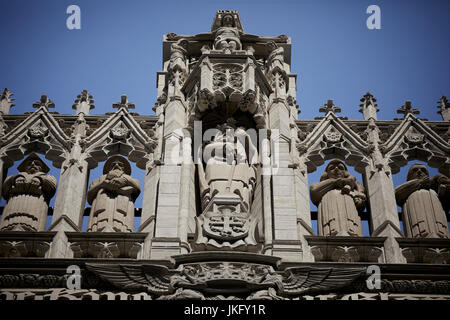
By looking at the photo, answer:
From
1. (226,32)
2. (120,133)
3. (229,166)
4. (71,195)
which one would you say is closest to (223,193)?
(229,166)

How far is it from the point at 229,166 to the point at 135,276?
3938 mm

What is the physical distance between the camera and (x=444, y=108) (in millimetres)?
23656

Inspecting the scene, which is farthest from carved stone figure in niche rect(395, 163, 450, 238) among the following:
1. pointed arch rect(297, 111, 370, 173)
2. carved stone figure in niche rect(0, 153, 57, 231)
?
carved stone figure in niche rect(0, 153, 57, 231)

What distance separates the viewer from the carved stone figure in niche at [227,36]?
79.0 ft

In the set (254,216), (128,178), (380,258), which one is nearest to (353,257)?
(380,258)

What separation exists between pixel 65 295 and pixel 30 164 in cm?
480

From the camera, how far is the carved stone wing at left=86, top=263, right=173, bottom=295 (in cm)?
1741

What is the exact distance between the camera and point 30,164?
21516 mm

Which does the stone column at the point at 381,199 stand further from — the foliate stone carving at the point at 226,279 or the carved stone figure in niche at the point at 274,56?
the carved stone figure in niche at the point at 274,56

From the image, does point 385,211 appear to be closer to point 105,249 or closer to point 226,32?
point 105,249

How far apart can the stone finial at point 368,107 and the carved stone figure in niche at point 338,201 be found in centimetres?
181

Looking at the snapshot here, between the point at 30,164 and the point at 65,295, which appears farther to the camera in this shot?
the point at 30,164

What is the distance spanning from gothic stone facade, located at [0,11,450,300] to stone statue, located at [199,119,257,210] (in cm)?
3
